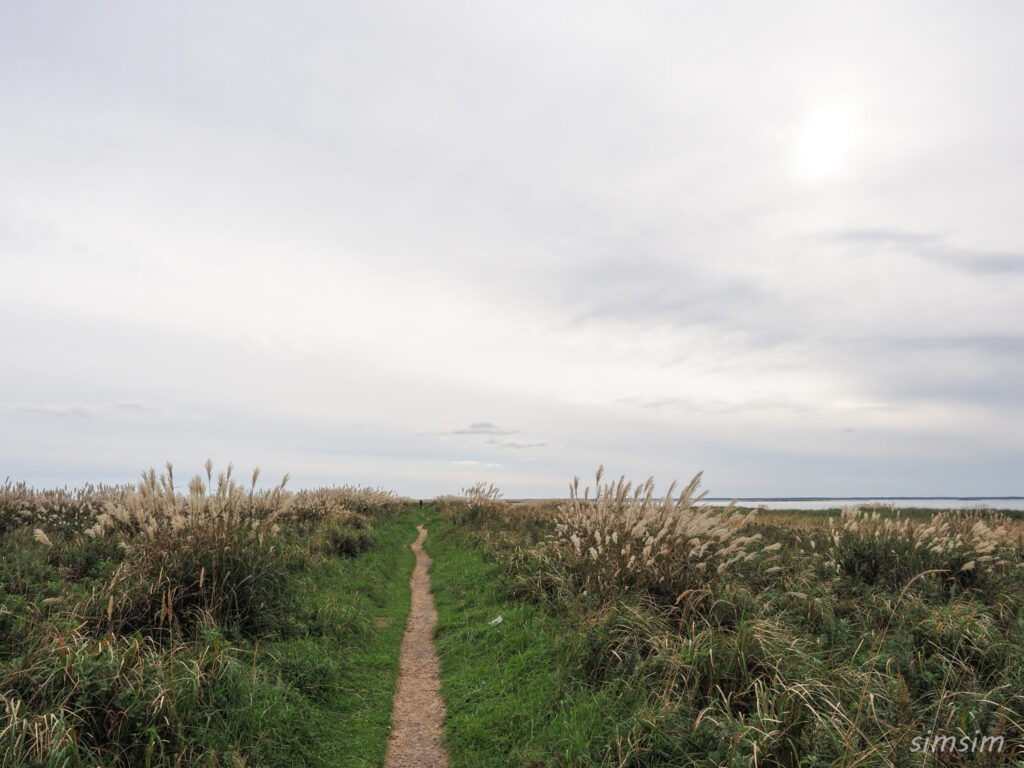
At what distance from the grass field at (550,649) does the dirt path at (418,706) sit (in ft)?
0.60

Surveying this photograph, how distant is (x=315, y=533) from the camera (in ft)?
46.6

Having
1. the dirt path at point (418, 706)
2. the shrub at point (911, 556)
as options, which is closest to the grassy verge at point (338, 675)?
the dirt path at point (418, 706)

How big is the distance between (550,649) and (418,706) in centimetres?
184

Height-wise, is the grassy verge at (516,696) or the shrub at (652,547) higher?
the shrub at (652,547)

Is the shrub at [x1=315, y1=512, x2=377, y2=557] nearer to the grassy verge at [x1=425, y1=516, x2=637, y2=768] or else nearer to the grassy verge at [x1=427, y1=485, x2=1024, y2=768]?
the grassy verge at [x1=427, y1=485, x2=1024, y2=768]

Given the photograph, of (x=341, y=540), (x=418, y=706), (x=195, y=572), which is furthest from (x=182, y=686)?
(x=341, y=540)

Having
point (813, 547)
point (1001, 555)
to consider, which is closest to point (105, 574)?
point (813, 547)

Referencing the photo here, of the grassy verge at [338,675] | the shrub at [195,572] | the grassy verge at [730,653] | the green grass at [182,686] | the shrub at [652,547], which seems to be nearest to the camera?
the grassy verge at [730,653]

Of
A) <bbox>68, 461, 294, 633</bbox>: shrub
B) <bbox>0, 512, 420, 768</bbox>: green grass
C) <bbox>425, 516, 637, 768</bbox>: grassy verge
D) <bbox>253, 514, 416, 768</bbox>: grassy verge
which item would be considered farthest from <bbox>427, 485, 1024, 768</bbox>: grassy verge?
<bbox>68, 461, 294, 633</bbox>: shrub

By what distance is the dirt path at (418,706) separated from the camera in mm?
5766

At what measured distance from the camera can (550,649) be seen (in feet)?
22.5

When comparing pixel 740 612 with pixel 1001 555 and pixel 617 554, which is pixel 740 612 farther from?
pixel 1001 555

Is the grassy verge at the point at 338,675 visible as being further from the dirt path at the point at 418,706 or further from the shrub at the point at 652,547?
the shrub at the point at 652,547

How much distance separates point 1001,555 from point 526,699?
33.2 feet
